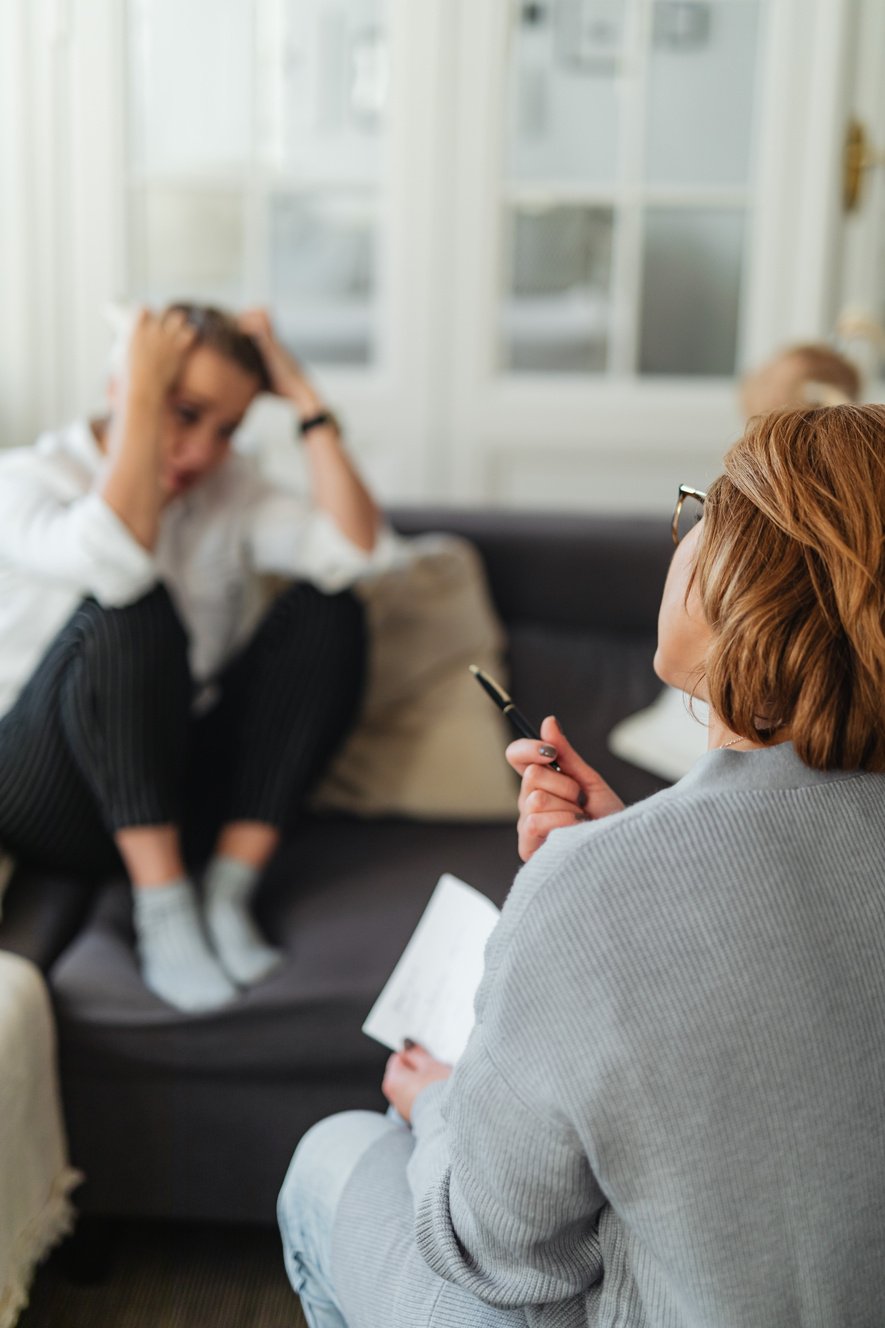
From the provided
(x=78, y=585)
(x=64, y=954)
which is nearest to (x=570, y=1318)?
(x=64, y=954)

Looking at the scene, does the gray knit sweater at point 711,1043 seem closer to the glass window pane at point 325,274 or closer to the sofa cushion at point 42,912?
the sofa cushion at point 42,912

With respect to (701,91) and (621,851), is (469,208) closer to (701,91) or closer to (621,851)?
(701,91)

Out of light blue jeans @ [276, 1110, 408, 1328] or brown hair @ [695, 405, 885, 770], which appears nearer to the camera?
brown hair @ [695, 405, 885, 770]

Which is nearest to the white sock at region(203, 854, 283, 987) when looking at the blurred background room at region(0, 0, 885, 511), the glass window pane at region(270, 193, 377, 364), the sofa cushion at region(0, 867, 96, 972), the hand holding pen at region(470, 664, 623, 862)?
the sofa cushion at region(0, 867, 96, 972)

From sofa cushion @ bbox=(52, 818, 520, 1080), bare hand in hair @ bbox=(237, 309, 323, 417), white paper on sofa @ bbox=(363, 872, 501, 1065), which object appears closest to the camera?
white paper on sofa @ bbox=(363, 872, 501, 1065)

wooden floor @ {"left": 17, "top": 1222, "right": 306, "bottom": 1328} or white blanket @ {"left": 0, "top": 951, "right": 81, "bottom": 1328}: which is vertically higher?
white blanket @ {"left": 0, "top": 951, "right": 81, "bottom": 1328}

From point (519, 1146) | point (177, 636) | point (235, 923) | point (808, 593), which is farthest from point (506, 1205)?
point (177, 636)

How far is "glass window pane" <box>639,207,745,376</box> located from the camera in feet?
8.74

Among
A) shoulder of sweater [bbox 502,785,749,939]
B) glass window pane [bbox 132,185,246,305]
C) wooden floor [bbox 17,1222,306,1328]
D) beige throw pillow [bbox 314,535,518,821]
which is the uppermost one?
glass window pane [bbox 132,185,246,305]

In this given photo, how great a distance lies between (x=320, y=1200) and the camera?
3.49 feet

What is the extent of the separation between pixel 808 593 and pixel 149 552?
100 cm

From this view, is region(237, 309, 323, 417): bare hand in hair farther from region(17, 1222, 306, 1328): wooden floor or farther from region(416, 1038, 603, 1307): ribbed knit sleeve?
region(416, 1038, 603, 1307): ribbed knit sleeve

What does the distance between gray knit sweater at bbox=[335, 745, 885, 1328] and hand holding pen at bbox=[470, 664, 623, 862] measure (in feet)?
0.50

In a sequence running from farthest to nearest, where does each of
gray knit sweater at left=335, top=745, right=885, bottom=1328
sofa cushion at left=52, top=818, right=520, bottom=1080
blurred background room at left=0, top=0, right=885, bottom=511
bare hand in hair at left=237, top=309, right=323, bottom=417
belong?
blurred background room at left=0, top=0, right=885, bottom=511 < bare hand in hair at left=237, top=309, right=323, bottom=417 < sofa cushion at left=52, top=818, right=520, bottom=1080 < gray knit sweater at left=335, top=745, right=885, bottom=1328
